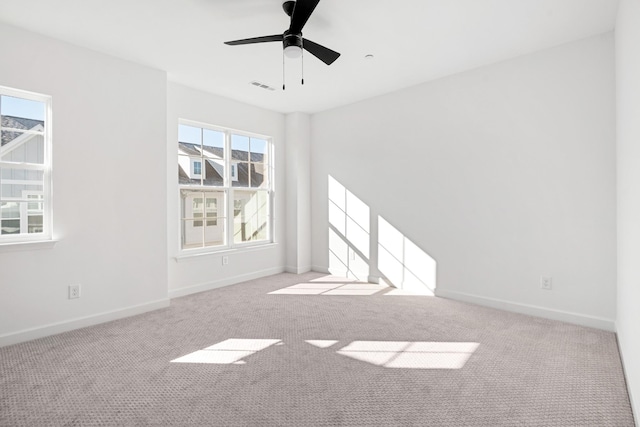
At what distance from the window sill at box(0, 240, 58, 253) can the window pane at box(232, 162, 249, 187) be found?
2506 millimetres

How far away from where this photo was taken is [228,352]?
9.00ft

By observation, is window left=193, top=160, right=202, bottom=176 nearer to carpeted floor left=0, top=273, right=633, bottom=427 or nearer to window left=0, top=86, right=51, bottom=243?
window left=0, top=86, right=51, bottom=243

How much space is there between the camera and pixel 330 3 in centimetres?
261

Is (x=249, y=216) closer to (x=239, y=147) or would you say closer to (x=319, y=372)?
(x=239, y=147)

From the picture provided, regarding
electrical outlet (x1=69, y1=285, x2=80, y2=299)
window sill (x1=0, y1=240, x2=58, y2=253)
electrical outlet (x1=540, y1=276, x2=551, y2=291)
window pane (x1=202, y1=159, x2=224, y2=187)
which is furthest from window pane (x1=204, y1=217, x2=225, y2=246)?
electrical outlet (x1=540, y1=276, x2=551, y2=291)

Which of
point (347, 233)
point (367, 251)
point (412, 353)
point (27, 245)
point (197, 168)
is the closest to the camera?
point (412, 353)

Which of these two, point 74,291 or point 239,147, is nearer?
point 74,291

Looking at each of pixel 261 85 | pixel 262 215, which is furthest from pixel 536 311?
pixel 261 85

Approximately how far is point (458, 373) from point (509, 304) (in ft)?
5.63

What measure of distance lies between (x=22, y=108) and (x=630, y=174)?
4.83 meters

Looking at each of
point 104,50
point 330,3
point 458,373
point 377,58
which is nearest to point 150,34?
point 104,50

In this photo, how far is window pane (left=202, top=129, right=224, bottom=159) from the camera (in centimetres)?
480

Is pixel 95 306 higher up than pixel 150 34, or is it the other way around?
pixel 150 34

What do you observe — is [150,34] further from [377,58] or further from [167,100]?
[377,58]
